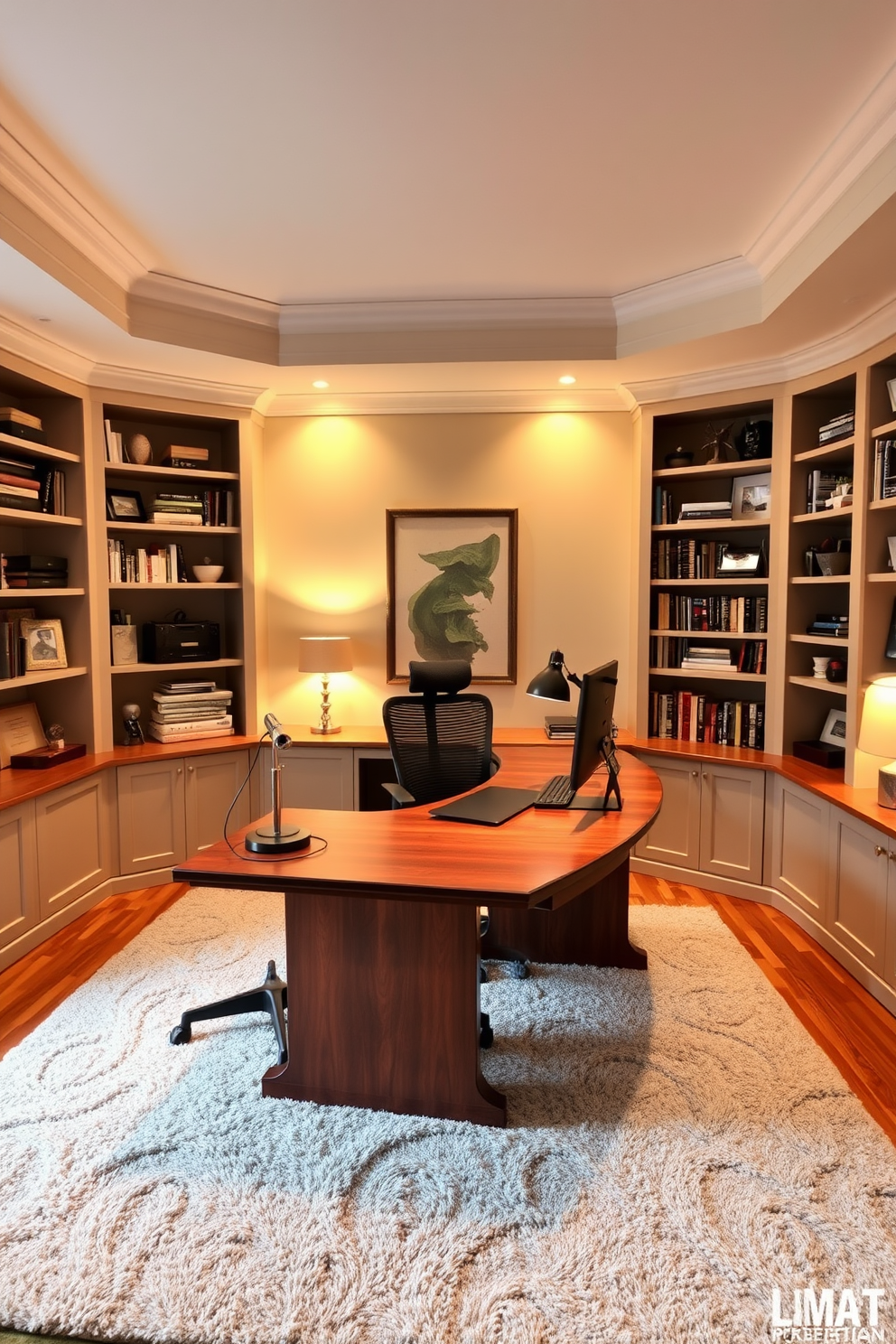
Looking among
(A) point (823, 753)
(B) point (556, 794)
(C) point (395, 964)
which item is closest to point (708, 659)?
(A) point (823, 753)

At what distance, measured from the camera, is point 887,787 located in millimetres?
3213

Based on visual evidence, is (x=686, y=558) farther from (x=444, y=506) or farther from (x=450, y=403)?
(x=450, y=403)

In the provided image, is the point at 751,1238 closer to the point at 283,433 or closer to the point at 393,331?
the point at 393,331

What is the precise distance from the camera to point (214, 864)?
224 centimetres

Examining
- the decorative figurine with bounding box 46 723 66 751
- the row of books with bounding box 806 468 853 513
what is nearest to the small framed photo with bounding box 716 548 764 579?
the row of books with bounding box 806 468 853 513

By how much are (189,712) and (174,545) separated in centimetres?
100

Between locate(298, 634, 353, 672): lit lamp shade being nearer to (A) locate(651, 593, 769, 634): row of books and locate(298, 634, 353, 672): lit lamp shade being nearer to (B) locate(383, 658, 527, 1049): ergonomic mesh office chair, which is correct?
(B) locate(383, 658, 527, 1049): ergonomic mesh office chair

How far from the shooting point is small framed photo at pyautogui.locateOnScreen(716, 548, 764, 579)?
430 centimetres

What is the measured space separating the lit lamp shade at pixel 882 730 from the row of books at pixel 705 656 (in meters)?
1.06

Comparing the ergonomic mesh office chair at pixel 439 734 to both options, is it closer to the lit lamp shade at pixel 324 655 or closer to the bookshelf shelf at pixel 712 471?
the lit lamp shade at pixel 324 655

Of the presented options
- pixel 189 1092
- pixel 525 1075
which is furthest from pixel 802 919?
pixel 189 1092

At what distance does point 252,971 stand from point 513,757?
1.47 metres

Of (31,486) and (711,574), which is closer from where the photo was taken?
(31,486)

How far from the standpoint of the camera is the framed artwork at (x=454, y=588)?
15.9 ft
